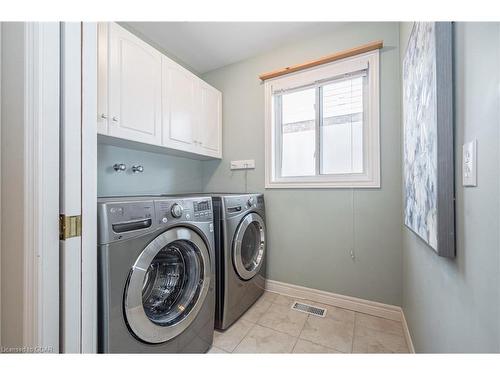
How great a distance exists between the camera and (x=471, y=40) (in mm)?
564

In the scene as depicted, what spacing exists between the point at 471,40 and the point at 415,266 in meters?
1.11

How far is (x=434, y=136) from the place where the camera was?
720 millimetres

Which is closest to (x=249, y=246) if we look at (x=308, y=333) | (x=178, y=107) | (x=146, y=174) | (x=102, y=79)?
(x=308, y=333)

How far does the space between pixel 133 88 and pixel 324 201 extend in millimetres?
1771

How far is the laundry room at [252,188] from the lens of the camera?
613 mm

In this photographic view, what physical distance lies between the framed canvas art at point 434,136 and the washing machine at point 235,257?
109cm

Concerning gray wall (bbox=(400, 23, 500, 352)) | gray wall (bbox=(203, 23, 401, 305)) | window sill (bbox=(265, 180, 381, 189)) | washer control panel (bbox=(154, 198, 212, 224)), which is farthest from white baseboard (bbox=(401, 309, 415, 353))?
washer control panel (bbox=(154, 198, 212, 224))

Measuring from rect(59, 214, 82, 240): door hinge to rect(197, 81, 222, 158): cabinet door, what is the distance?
4.61 ft

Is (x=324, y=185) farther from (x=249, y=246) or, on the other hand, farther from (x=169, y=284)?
(x=169, y=284)

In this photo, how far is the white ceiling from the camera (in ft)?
5.67

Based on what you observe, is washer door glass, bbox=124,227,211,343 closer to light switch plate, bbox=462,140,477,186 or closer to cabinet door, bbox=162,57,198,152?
cabinet door, bbox=162,57,198,152

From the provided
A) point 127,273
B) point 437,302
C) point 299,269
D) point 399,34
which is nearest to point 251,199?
point 299,269

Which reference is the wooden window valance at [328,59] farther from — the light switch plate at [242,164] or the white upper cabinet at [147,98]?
the light switch plate at [242,164]

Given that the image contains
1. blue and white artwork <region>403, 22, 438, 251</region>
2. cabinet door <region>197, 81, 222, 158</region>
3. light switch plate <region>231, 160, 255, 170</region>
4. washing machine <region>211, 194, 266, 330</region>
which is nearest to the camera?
blue and white artwork <region>403, 22, 438, 251</region>
